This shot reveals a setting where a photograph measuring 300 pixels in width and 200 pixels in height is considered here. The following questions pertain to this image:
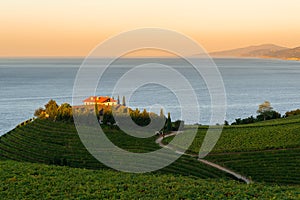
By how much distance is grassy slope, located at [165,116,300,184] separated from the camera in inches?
1077

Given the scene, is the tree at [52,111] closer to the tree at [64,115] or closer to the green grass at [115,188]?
the tree at [64,115]

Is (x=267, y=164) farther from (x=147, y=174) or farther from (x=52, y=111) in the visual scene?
(x=52, y=111)

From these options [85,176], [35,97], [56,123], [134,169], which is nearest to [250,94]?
[35,97]

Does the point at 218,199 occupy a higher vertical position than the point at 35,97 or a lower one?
lower

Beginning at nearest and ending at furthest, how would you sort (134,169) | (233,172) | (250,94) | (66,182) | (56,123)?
(66,182)
(134,169)
(233,172)
(56,123)
(250,94)

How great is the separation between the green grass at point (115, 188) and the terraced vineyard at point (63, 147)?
9.66 m

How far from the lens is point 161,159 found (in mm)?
30281

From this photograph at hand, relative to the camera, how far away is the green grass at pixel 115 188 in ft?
48.6

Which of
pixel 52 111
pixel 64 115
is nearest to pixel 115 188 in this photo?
pixel 64 115

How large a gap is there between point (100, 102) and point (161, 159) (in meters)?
33.2

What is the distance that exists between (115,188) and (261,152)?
65.2 ft

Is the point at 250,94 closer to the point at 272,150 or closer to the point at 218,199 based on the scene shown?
the point at 272,150

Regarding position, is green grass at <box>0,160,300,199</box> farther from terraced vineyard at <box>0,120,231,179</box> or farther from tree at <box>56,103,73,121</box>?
tree at <box>56,103,73,121</box>

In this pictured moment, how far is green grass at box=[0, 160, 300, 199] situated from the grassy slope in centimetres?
1083
